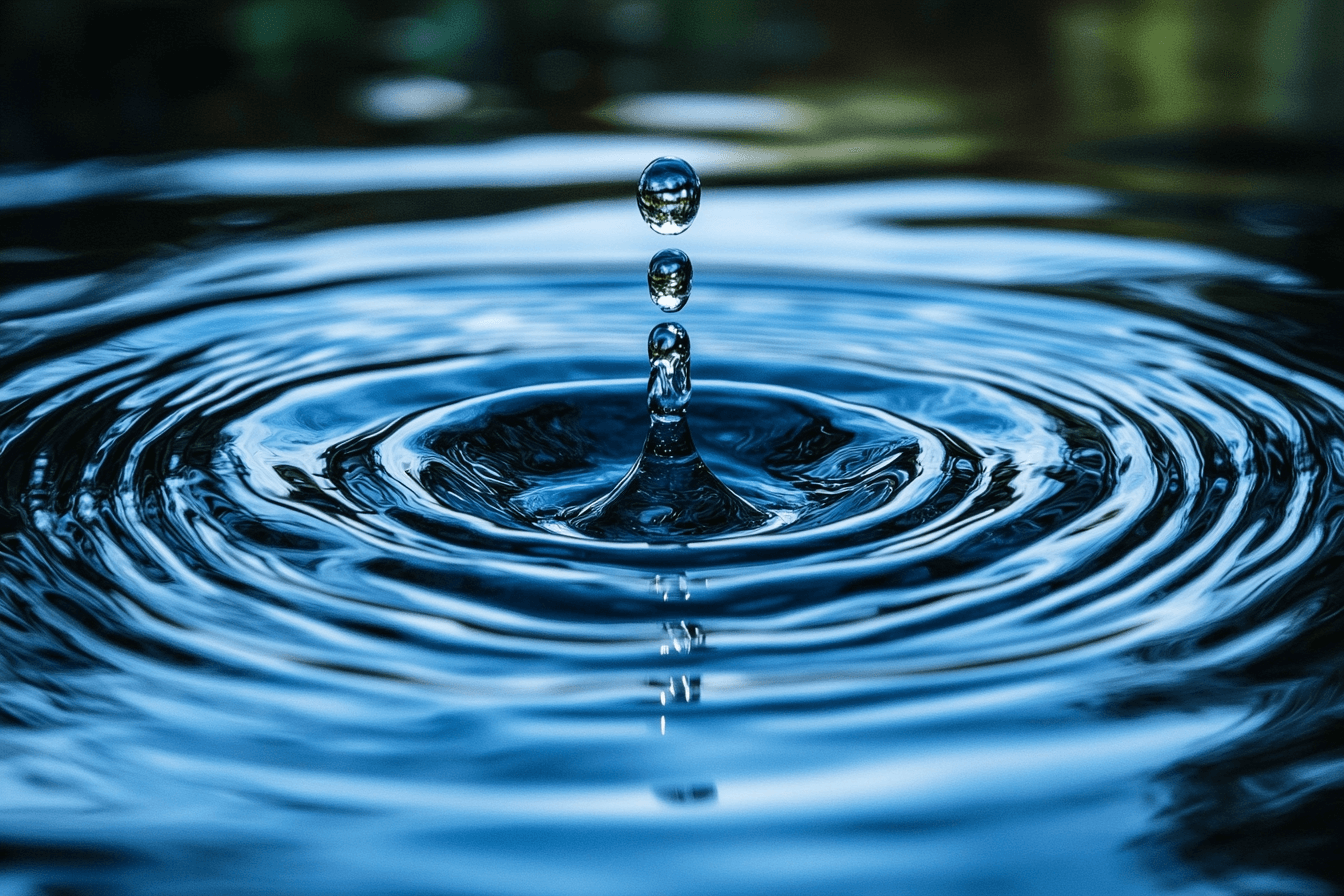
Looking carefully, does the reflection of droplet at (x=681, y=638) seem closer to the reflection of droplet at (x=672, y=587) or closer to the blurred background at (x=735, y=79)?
the reflection of droplet at (x=672, y=587)

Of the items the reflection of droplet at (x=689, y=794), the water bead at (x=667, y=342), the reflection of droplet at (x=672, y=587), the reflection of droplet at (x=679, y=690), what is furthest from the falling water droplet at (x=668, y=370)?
the reflection of droplet at (x=689, y=794)

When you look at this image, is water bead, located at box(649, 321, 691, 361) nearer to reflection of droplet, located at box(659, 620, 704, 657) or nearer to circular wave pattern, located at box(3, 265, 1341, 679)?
circular wave pattern, located at box(3, 265, 1341, 679)

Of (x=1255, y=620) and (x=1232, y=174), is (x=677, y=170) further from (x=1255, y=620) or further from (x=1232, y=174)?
(x=1232, y=174)

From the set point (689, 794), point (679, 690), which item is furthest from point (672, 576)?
point (689, 794)

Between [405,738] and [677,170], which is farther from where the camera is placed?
[677,170]

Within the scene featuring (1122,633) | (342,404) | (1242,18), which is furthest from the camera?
(1242,18)

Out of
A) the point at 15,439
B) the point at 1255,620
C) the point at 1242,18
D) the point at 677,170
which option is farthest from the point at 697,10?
the point at 1255,620
